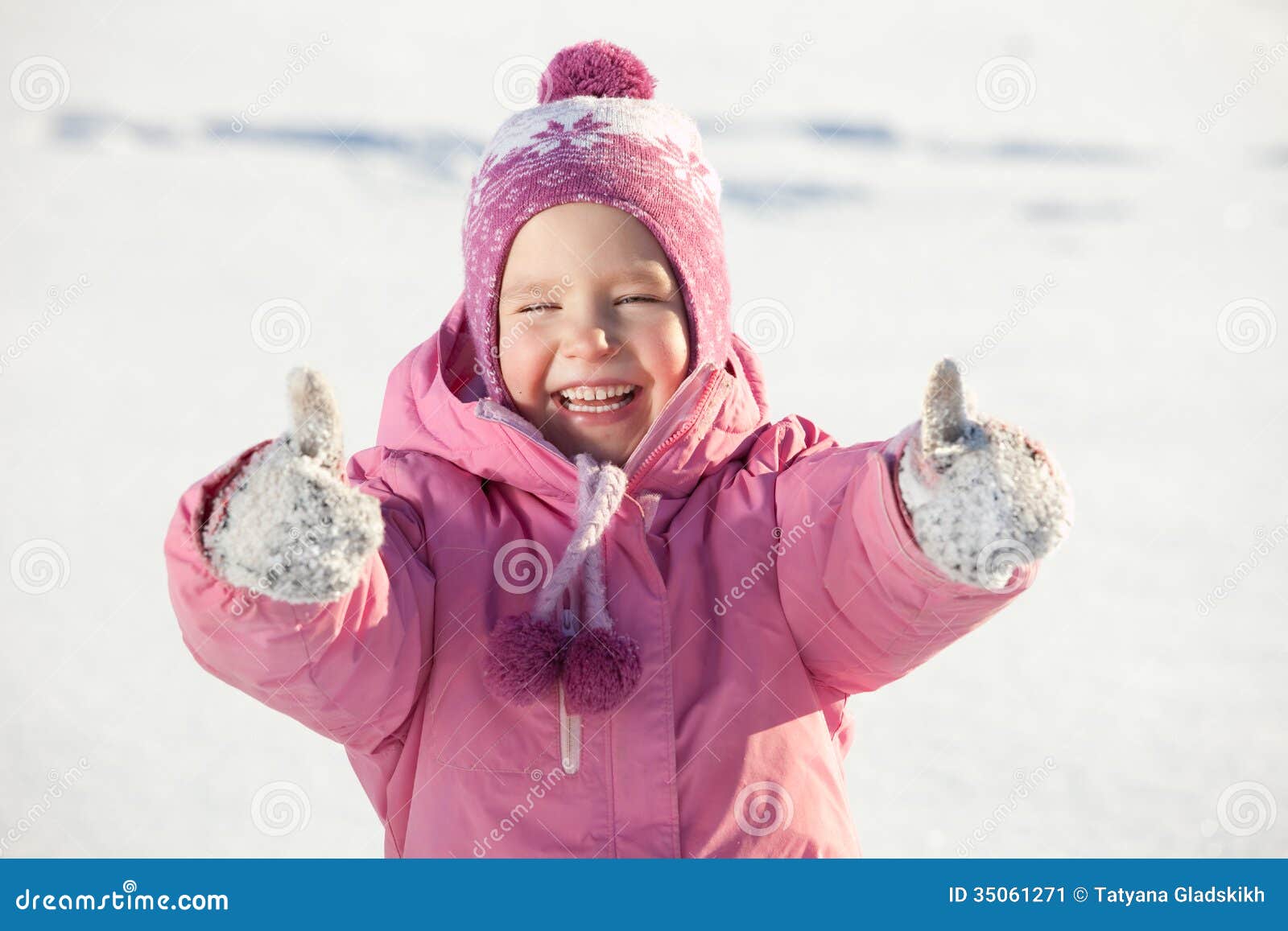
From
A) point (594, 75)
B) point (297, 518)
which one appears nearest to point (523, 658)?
point (297, 518)

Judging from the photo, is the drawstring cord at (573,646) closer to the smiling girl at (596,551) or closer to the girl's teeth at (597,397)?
the smiling girl at (596,551)

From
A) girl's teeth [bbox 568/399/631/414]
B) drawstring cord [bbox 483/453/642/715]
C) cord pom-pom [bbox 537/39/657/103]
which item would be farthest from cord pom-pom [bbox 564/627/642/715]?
cord pom-pom [bbox 537/39/657/103]

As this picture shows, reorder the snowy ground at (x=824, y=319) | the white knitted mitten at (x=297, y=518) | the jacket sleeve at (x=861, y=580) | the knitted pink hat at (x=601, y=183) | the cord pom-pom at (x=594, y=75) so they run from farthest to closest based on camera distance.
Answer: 1. the snowy ground at (x=824, y=319)
2. the cord pom-pom at (x=594, y=75)
3. the knitted pink hat at (x=601, y=183)
4. the jacket sleeve at (x=861, y=580)
5. the white knitted mitten at (x=297, y=518)

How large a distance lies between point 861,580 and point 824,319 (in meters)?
2.47

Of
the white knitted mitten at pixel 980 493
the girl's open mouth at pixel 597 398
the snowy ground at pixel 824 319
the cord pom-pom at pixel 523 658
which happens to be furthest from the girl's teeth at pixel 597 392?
the snowy ground at pixel 824 319

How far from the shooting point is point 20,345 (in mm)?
3031

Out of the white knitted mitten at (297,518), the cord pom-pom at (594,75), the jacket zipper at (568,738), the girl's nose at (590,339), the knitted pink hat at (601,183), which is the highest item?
the cord pom-pom at (594,75)

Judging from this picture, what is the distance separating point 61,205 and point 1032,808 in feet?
9.98

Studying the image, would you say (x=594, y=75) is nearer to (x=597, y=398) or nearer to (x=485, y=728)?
(x=597, y=398)

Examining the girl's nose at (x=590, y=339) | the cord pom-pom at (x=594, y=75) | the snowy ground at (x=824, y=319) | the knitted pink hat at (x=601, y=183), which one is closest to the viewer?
the girl's nose at (x=590, y=339)

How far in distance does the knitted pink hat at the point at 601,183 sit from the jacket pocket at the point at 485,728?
0.34 m

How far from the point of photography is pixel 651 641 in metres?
1.23

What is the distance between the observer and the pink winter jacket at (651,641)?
3.68 ft
